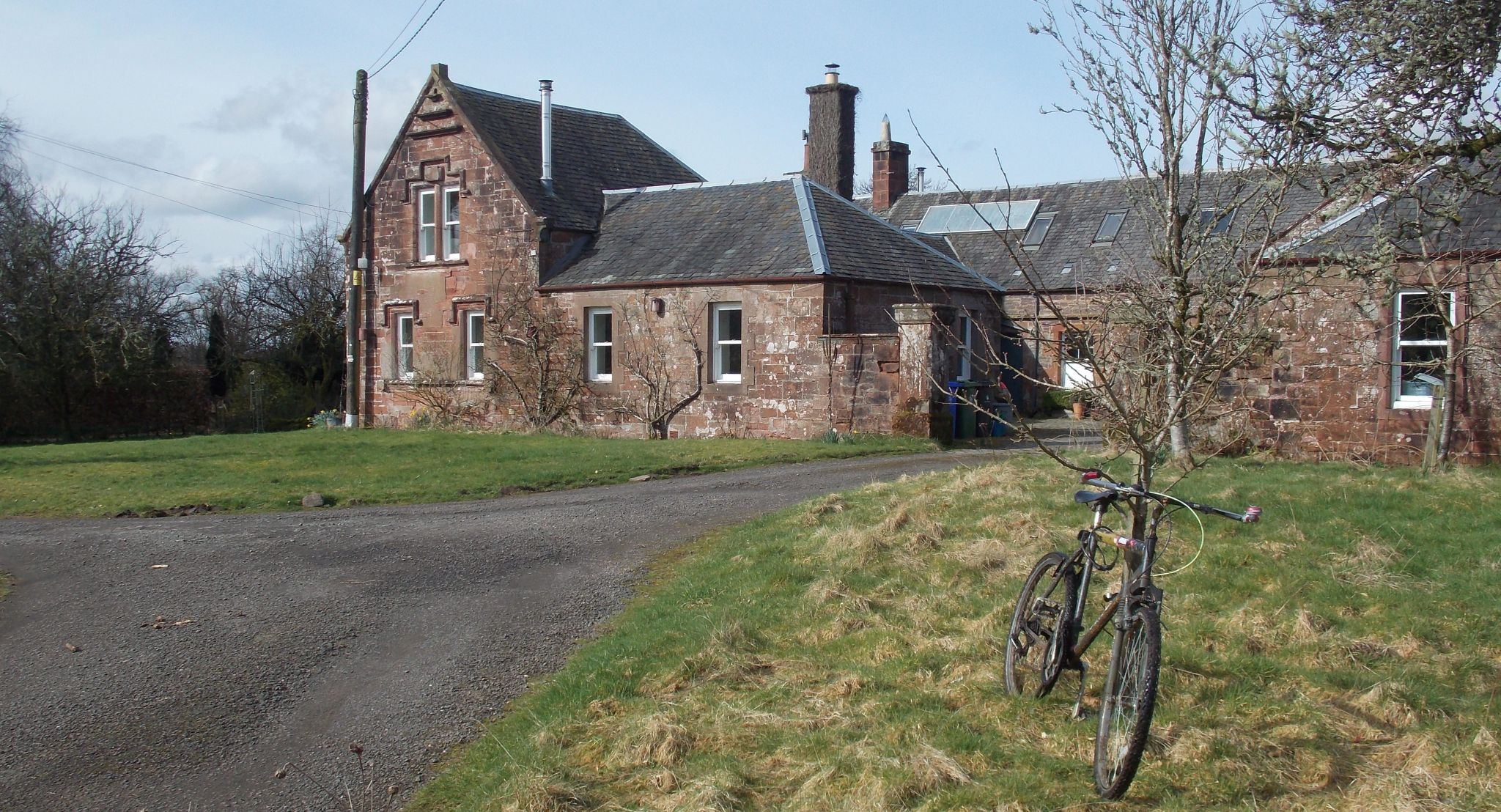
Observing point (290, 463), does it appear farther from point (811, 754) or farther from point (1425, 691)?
point (1425, 691)

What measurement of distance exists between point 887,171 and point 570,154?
1298cm

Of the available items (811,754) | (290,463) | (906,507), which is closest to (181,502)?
(290,463)

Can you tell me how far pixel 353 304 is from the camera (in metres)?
27.8

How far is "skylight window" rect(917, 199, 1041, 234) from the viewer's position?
33375 millimetres

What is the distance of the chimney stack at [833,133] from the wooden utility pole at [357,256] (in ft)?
35.3

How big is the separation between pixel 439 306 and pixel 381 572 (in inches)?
696

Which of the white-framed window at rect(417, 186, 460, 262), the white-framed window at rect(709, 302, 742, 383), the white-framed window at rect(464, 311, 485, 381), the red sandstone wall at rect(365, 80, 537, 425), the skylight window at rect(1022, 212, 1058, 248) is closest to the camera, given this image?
the white-framed window at rect(709, 302, 742, 383)

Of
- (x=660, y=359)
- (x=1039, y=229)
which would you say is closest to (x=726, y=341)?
(x=660, y=359)

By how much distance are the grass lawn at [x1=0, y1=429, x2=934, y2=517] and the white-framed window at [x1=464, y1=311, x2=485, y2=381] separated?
2672mm

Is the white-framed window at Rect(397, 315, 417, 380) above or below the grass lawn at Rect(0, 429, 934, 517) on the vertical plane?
above

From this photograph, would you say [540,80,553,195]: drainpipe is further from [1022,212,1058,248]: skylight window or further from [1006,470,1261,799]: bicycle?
[1006,470,1261,799]: bicycle

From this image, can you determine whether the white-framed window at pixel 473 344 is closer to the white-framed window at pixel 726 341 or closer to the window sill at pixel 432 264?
the window sill at pixel 432 264

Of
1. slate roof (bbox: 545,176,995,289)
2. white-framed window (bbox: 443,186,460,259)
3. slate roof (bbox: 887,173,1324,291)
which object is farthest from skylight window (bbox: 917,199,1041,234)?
white-framed window (bbox: 443,186,460,259)

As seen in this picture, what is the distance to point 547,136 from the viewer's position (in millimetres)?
26656
